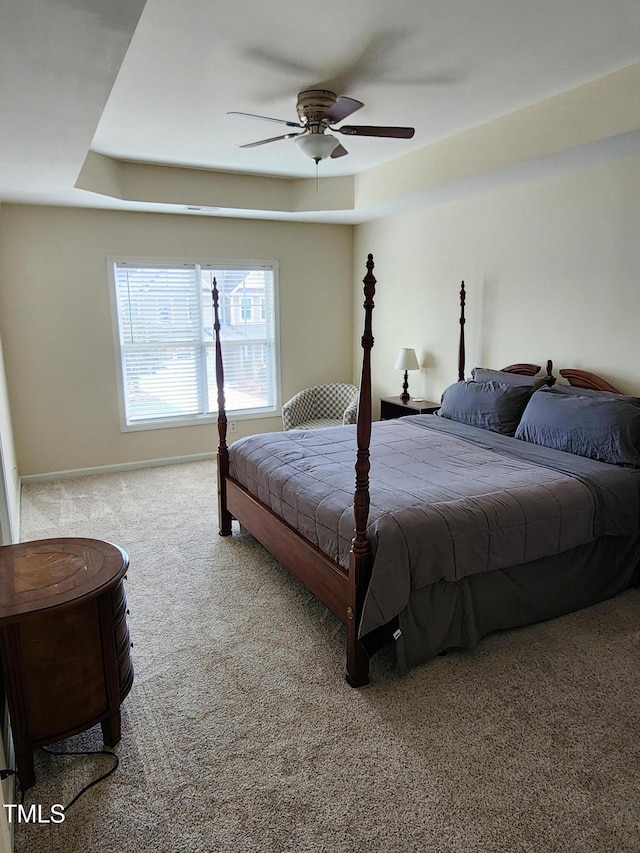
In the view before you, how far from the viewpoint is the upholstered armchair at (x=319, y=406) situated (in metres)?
5.56

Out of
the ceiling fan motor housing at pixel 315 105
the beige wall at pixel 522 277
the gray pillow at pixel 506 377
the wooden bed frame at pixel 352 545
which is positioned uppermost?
the ceiling fan motor housing at pixel 315 105

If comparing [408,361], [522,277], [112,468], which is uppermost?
[522,277]

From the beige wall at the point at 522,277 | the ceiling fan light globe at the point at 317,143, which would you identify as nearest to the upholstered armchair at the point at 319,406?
the beige wall at the point at 522,277

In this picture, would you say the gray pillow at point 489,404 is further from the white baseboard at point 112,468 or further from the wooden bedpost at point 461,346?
the white baseboard at point 112,468

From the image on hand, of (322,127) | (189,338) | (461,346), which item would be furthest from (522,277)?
(189,338)

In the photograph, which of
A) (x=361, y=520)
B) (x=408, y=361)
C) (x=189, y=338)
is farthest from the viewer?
(x=189, y=338)

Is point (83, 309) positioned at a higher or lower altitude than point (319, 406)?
higher

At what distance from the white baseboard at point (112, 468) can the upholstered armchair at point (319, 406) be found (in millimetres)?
1058

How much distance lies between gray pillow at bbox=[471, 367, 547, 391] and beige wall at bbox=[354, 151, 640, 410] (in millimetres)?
182

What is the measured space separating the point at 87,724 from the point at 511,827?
4.74 feet

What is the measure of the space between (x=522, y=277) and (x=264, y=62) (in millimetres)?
2539

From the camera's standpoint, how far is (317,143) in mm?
3072

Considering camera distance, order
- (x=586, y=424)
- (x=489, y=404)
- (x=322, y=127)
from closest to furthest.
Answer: (x=322, y=127), (x=586, y=424), (x=489, y=404)

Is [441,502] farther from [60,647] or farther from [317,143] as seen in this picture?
[317,143]
